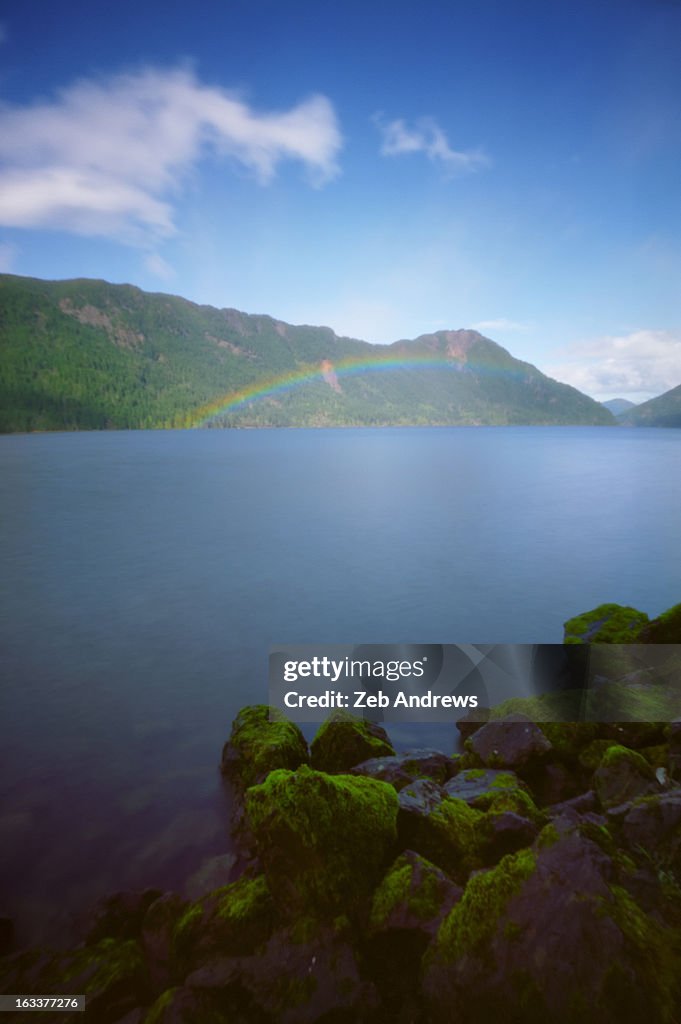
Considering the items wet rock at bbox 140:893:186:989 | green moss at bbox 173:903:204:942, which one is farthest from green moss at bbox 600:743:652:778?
wet rock at bbox 140:893:186:989

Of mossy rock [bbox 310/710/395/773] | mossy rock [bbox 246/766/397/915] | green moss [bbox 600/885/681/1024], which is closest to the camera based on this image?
green moss [bbox 600/885/681/1024]

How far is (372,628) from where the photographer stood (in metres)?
14.6

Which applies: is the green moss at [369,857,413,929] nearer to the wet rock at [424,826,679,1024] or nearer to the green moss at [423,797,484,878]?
the wet rock at [424,826,679,1024]

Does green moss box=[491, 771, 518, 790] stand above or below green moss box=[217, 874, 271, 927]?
below

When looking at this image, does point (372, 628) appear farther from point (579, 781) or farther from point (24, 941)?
point (24, 941)

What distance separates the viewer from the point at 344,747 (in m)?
7.55

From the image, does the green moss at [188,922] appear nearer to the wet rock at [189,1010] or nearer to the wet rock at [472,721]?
the wet rock at [189,1010]

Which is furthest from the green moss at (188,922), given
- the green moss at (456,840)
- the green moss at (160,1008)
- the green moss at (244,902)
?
the green moss at (456,840)

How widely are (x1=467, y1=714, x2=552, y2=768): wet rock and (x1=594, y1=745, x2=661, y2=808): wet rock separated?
98 centimetres

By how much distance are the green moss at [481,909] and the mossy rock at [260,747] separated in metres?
3.27

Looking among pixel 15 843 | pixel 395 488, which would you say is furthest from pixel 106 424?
pixel 15 843

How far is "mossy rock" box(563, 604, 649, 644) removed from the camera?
10562mm

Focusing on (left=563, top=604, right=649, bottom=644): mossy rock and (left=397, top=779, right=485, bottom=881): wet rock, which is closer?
(left=397, top=779, right=485, bottom=881): wet rock

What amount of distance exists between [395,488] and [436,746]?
3788 centimetres
